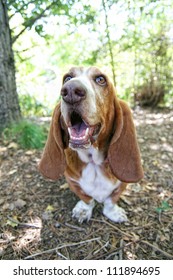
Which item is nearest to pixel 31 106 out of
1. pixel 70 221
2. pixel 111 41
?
pixel 111 41

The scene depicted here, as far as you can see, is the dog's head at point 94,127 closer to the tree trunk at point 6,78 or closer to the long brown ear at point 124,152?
the long brown ear at point 124,152

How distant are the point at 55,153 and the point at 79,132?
41 cm

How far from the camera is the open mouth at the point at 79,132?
184 cm

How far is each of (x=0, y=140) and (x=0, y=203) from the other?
1040 mm

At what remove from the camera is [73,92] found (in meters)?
1.65

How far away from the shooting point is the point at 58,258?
213 centimetres

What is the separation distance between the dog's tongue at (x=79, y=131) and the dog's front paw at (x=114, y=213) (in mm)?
787

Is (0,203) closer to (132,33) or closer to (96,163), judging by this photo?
(96,163)

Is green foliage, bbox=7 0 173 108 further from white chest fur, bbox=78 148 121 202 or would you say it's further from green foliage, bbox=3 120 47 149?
white chest fur, bbox=78 148 121 202

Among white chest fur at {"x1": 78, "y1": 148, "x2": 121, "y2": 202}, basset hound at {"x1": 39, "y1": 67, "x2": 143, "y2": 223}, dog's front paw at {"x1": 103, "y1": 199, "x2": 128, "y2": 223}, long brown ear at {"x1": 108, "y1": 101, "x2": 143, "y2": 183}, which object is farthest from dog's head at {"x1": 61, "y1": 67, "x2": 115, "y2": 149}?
dog's front paw at {"x1": 103, "y1": 199, "x2": 128, "y2": 223}

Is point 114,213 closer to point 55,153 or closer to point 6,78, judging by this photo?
point 55,153

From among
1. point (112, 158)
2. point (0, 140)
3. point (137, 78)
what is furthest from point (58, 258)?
point (137, 78)

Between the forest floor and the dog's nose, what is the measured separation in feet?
3.60

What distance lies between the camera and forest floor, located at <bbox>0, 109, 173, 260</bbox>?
7.18ft
